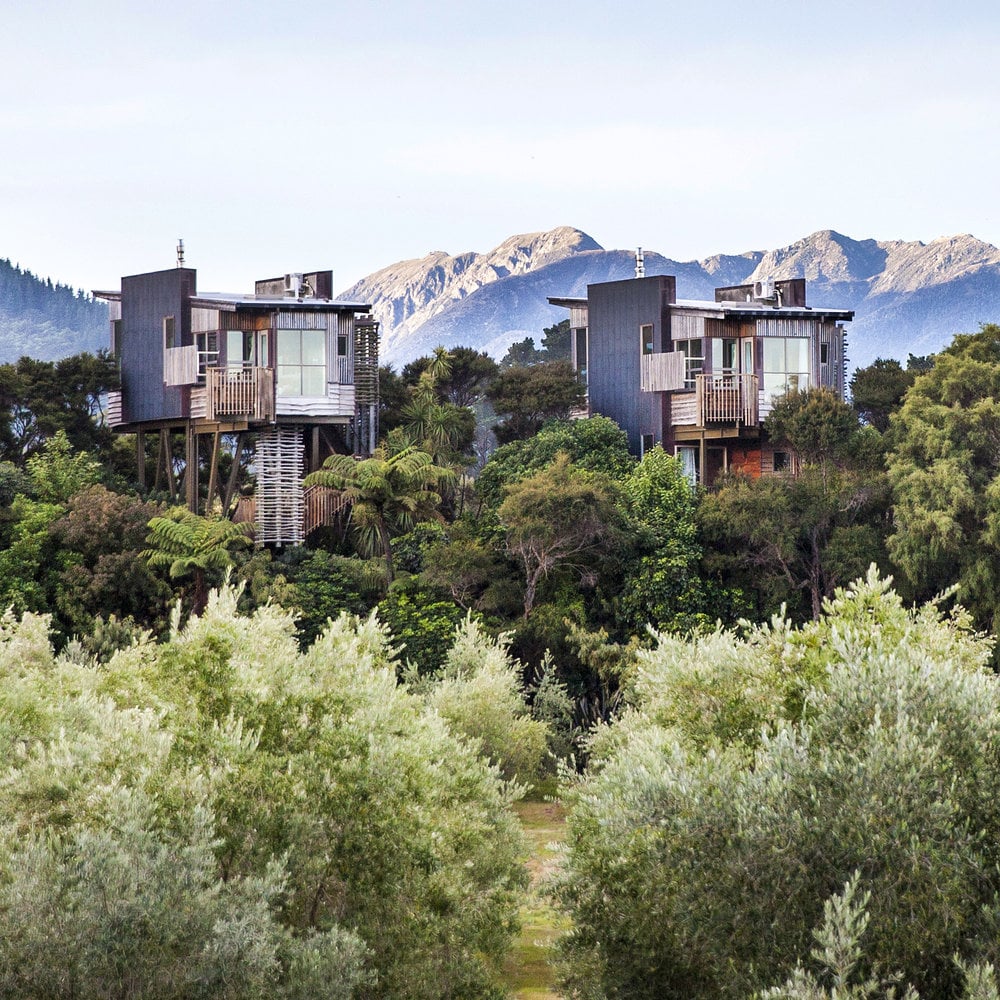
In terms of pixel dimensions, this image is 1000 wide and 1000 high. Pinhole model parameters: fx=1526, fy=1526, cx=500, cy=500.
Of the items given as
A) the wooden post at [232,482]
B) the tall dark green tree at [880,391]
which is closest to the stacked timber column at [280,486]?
the wooden post at [232,482]

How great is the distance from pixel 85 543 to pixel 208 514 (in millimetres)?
4471

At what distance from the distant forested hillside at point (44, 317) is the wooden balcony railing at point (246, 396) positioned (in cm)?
10511

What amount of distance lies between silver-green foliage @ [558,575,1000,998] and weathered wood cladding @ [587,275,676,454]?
34702mm

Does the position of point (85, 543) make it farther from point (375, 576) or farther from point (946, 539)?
point (946, 539)

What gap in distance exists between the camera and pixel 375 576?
44688mm

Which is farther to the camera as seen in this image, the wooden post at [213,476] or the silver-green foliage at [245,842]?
the wooden post at [213,476]

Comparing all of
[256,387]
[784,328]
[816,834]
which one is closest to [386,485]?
[256,387]

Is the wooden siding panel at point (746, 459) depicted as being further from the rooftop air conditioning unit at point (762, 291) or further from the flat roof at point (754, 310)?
the rooftop air conditioning unit at point (762, 291)

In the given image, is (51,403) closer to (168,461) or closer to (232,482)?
(168,461)

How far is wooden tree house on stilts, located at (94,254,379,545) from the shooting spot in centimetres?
4722

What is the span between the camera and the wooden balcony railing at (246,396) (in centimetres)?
4703

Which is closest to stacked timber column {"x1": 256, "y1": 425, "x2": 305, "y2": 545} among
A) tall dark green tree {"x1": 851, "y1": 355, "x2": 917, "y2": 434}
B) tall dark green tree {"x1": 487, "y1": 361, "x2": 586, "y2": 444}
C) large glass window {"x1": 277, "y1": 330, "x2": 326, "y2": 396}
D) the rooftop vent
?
large glass window {"x1": 277, "y1": 330, "x2": 326, "y2": 396}

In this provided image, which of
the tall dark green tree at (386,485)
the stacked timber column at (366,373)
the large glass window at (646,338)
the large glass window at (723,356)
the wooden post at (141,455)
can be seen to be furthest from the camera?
the large glass window at (646,338)

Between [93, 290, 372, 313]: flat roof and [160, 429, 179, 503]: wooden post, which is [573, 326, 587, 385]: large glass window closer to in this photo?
[93, 290, 372, 313]: flat roof
